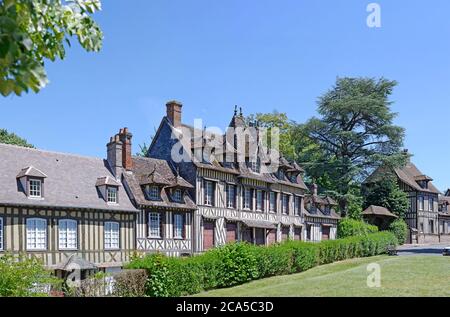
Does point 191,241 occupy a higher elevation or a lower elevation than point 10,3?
lower

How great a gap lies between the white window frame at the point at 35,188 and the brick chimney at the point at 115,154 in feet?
17.3

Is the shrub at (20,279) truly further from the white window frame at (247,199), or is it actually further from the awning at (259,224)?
the white window frame at (247,199)

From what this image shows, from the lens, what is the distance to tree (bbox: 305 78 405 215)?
48562mm

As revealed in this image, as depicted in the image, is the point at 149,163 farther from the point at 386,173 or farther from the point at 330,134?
the point at 386,173

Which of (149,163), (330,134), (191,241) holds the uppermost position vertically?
(330,134)

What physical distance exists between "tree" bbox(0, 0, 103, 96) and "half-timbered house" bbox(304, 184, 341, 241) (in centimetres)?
3672

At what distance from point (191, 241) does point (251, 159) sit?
7.66 m

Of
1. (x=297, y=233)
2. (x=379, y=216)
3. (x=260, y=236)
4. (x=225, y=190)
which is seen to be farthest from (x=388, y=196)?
(x=225, y=190)

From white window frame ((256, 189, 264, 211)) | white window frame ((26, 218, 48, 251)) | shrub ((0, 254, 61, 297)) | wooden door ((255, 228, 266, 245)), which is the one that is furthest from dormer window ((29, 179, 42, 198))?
white window frame ((256, 189, 264, 211))

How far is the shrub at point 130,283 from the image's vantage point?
57.3 feet

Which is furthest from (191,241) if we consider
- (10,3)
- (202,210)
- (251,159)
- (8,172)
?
(10,3)

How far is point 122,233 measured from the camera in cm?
2650

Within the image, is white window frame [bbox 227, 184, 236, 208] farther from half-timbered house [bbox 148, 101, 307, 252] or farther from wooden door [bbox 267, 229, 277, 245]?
wooden door [bbox 267, 229, 277, 245]
